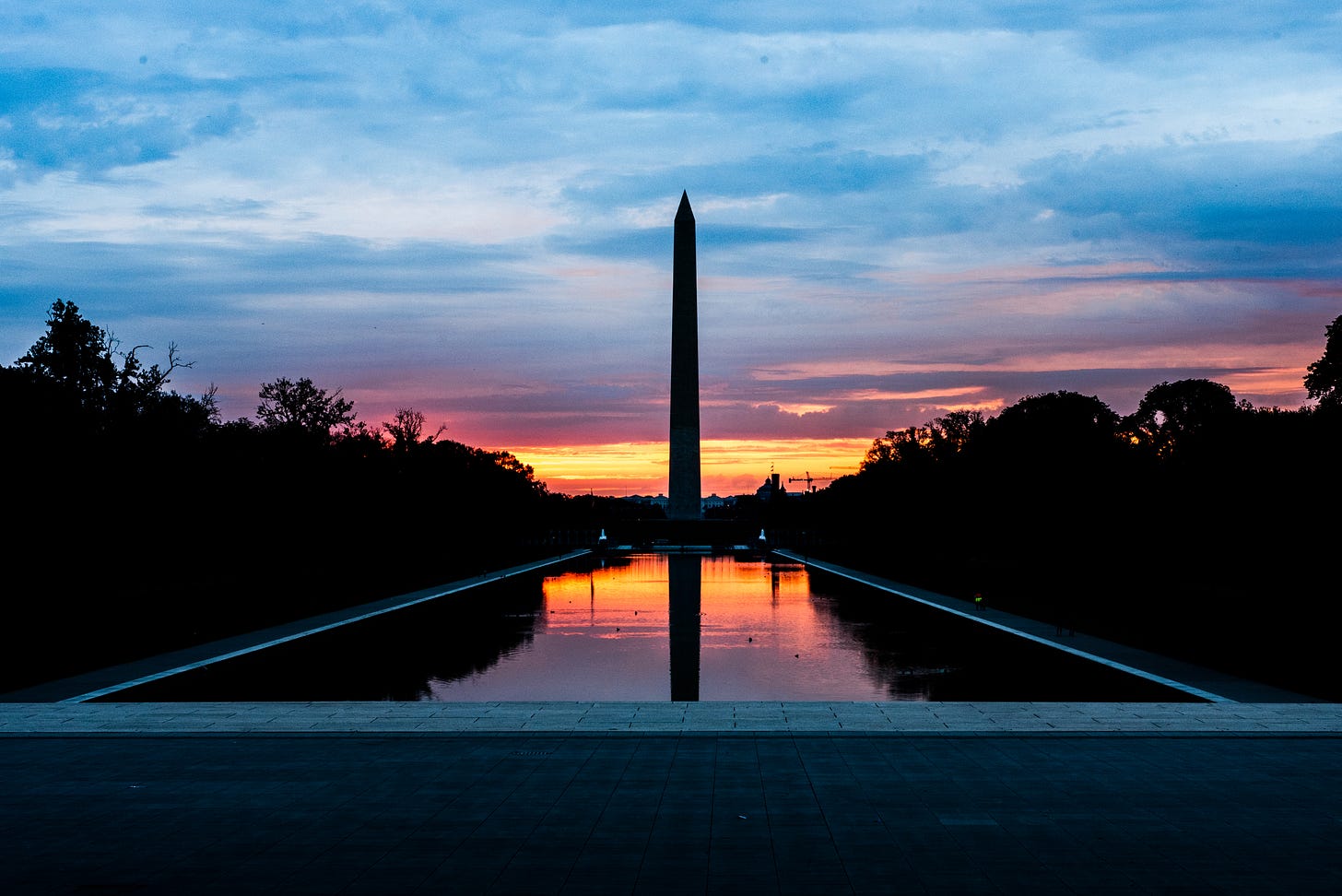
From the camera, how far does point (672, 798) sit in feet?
34.1

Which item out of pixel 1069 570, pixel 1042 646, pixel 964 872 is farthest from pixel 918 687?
pixel 1069 570

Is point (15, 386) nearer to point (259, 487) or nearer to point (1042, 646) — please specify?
point (259, 487)

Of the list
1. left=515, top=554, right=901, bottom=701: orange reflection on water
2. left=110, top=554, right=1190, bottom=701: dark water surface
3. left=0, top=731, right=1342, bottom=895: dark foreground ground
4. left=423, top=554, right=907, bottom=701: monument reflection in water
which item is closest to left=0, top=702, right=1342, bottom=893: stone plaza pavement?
left=0, top=731, right=1342, bottom=895: dark foreground ground

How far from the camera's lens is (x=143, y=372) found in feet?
119

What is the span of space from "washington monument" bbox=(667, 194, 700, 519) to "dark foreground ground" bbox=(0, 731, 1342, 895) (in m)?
66.7

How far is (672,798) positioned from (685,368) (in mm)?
70716

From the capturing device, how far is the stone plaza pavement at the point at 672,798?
823 cm

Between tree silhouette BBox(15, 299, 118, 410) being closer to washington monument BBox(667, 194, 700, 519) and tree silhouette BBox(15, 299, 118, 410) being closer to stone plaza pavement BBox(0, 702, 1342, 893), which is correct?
stone plaza pavement BBox(0, 702, 1342, 893)

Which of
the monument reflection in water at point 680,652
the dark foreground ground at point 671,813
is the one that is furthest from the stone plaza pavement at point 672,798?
the monument reflection in water at point 680,652

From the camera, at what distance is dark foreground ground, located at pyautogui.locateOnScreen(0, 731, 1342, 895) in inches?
322

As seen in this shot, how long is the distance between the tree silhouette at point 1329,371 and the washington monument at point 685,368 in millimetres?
39132

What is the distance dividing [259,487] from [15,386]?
13769mm

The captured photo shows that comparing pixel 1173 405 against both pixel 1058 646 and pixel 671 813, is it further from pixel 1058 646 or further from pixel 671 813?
pixel 671 813

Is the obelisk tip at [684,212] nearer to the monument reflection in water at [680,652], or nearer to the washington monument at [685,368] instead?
the washington monument at [685,368]
